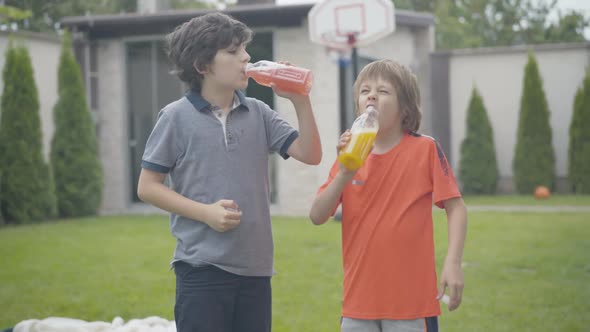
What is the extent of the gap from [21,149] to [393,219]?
9.72 m

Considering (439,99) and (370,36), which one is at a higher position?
(370,36)

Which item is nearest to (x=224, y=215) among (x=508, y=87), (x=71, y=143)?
(x=71, y=143)

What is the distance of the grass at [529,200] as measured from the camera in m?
12.2

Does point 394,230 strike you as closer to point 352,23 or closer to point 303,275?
point 303,275

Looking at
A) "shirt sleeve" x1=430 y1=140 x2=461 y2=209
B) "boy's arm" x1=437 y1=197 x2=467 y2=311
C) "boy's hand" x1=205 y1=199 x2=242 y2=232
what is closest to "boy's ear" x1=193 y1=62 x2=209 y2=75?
"boy's hand" x1=205 y1=199 x2=242 y2=232

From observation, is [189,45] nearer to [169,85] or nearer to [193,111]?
[193,111]

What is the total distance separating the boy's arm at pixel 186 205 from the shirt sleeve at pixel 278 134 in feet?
1.13

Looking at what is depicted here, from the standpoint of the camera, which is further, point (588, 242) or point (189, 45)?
point (588, 242)

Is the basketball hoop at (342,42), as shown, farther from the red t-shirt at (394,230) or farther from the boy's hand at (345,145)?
the boy's hand at (345,145)

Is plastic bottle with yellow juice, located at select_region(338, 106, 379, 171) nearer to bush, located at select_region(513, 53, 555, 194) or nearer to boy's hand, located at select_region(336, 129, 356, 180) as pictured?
boy's hand, located at select_region(336, 129, 356, 180)

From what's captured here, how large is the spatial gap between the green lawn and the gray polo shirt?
2182mm

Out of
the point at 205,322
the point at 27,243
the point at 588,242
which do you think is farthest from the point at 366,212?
the point at 27,243

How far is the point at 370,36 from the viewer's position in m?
9.46

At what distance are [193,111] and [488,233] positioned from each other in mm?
6623
